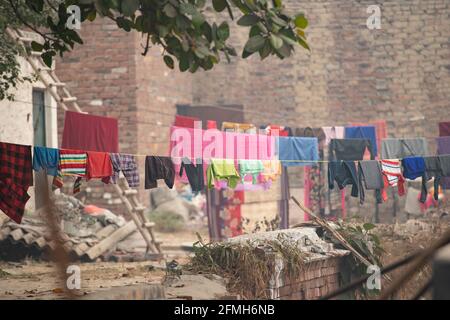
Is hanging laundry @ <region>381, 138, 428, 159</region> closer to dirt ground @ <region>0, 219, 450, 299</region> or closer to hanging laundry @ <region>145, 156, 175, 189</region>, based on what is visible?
dirt ground @ <region>0, 219, 450, 299</region>

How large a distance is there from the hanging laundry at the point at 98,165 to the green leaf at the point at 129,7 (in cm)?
436

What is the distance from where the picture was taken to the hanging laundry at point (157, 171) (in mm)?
13047

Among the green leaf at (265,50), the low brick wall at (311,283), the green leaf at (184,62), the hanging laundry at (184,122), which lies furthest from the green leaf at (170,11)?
the hanging laundry at (184,122)

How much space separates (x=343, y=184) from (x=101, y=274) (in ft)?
12.7

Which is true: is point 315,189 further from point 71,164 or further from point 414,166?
point 71,164

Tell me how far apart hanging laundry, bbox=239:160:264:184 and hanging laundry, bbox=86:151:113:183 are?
272 centimetres

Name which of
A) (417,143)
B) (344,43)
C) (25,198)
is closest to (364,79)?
(344,43)

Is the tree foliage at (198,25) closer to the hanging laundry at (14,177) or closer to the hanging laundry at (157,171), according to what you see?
the hanging laundry at (14,177)

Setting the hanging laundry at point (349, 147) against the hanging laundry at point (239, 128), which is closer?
the hanging laundry at point (239, 128)

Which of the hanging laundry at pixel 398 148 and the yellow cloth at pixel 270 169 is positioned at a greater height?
the hanging laundry at pixel 398 148

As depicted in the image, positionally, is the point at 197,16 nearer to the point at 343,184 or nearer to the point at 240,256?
the point at 240,256

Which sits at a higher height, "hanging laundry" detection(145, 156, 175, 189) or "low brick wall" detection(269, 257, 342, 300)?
"hanging laundry" detection(145, 156, 175, 189)

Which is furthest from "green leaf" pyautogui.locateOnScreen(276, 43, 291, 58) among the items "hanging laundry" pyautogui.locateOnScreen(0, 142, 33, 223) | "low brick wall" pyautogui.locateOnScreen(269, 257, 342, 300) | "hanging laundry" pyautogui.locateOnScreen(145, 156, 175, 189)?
"hanging laundry" pyautogui.locateOnScreen(145, 156, 175, 189)

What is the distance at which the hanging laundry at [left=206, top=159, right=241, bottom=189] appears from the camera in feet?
45.4
